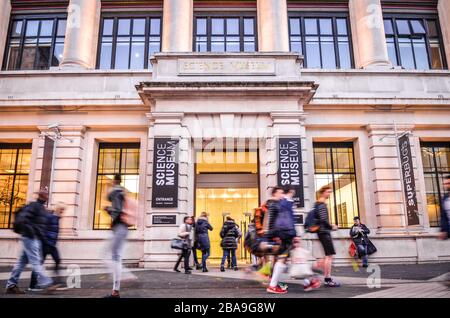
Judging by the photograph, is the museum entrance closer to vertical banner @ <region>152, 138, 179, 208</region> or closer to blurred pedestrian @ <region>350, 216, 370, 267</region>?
vertical banner @ <region>152, 138, 179, 208</region>

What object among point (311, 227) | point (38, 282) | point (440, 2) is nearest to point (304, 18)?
point (440, 2)

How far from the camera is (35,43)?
669 inches

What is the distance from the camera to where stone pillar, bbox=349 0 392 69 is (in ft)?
51.1

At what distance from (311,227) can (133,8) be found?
14242 mm

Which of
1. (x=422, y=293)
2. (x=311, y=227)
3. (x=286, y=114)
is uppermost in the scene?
(x=286, y=114)

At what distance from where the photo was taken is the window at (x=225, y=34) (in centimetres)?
1673

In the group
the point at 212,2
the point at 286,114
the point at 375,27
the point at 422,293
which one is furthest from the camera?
the point at 212,2

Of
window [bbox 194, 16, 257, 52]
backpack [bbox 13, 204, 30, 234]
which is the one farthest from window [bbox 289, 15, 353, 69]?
backpack [bbox 13, 204, 30, 234]

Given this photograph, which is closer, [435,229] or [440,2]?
[435,229]

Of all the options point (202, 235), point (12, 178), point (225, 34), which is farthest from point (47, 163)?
point (225, 34)

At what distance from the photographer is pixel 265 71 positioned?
1409 cm

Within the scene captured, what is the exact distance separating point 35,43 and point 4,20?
1.69 m

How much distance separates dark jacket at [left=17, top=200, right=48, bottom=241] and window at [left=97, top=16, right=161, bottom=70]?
10.4m

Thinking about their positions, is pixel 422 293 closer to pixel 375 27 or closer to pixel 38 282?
pixel 38 282
